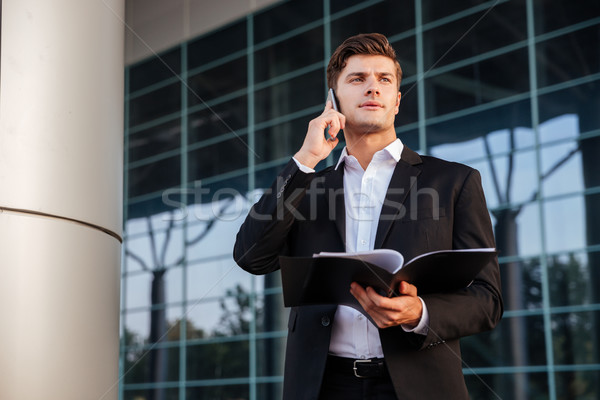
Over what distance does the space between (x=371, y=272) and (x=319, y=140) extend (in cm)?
93

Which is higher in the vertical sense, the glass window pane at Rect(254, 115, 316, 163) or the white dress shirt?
the glass window pane at Rect(254, 115, 316, 163)

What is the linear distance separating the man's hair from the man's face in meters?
0.03

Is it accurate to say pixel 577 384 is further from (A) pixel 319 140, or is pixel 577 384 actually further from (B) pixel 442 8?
(A) pixel 319 140

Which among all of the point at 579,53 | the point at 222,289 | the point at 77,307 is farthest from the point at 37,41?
the point at 222,289

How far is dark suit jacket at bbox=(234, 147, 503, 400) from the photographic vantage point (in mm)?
2672

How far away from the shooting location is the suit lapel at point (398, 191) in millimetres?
2930

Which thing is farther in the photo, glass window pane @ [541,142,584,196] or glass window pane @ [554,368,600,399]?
glass window pane @ [541,142,584,196]

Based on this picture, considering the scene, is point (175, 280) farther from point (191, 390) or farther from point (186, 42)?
point (186, 42)

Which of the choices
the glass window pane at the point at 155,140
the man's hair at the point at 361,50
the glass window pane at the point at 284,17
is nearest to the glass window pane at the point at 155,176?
the glass window pane at the point at 155,140

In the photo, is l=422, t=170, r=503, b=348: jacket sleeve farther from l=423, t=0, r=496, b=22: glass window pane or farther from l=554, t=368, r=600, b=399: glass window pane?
l=423, t=0, r=496, b=22: glass window pane

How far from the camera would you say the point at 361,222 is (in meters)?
3.03

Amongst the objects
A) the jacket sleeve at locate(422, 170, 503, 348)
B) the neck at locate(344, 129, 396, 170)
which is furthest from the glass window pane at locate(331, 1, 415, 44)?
the jacket sleeve at locate(422, 170, 503, 348)

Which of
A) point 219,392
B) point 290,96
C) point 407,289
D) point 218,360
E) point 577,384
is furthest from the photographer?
point 218,360

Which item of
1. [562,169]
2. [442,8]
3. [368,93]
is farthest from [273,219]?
[442,8]
